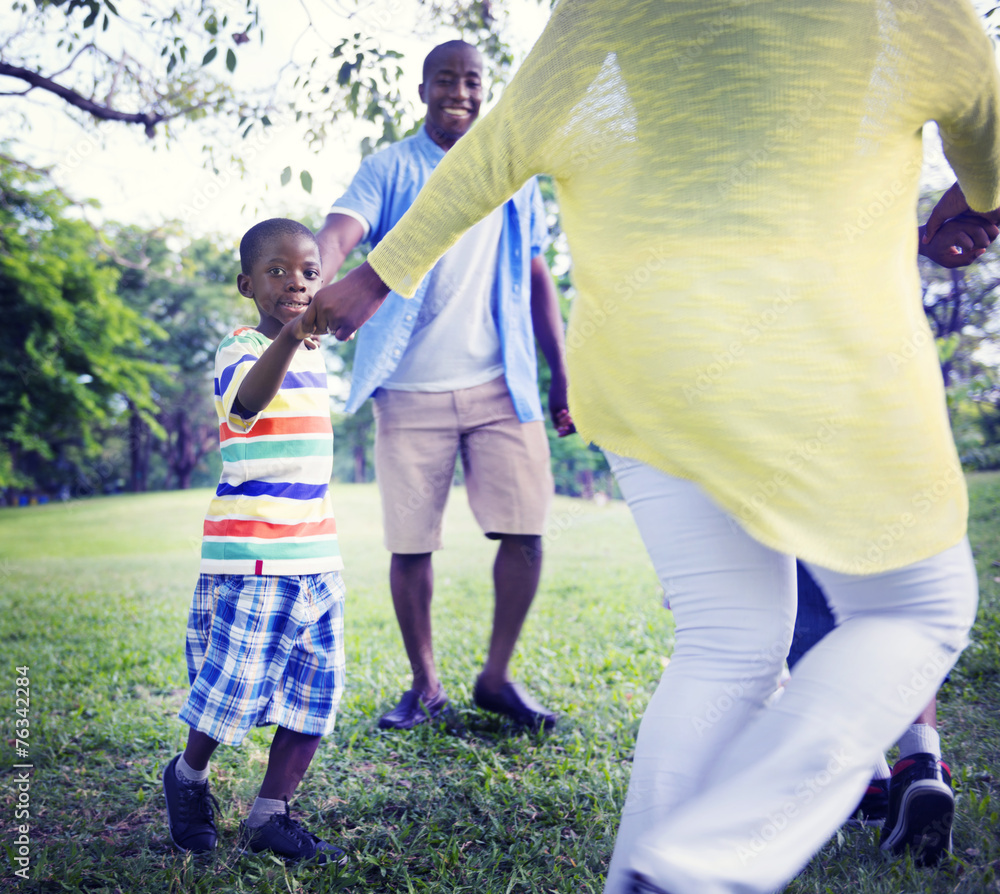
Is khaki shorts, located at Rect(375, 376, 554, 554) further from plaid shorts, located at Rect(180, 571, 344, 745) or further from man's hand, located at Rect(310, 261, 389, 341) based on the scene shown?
man's hand, located at Rect(310, 261, 389, 341)

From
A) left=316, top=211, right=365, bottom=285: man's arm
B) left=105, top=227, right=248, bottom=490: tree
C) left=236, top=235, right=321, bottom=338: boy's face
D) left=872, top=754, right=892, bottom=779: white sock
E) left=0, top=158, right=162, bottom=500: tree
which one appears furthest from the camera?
left=105, top=227, right=248, bottom=490: tree

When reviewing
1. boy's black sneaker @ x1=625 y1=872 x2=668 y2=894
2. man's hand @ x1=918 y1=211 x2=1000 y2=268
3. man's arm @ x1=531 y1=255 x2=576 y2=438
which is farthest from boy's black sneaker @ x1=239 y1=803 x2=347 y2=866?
man's hand @ x1=918 y1=211 x2=1000 y2=268

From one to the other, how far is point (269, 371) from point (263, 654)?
2.33ft

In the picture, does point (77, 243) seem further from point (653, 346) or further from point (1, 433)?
A: point (653, 346)

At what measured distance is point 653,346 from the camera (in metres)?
1.20

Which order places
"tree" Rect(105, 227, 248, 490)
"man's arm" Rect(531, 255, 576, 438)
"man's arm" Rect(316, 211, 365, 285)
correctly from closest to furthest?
"man's arm" Rect(316, 211, 365, 285) < "man's arm" Rect(531, 255, 576, 438) < "tree" Rect(105, 227, 248, 490)

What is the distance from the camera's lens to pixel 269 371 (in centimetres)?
174

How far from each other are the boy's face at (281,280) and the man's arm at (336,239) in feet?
0.58

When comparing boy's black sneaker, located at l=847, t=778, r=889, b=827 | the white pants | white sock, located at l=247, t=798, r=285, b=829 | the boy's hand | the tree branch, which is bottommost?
boy's black sneaker, located at l=847, t=778, r=889, b=827

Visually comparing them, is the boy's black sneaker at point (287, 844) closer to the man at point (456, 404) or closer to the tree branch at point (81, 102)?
the man at point (456, 404)

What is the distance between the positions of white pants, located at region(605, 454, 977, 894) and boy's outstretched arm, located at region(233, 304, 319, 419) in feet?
2.54

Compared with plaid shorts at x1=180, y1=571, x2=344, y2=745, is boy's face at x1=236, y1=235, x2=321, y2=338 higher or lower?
higher

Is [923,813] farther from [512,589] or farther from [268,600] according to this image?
[268,600]

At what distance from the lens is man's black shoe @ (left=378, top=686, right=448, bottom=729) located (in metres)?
2.76
